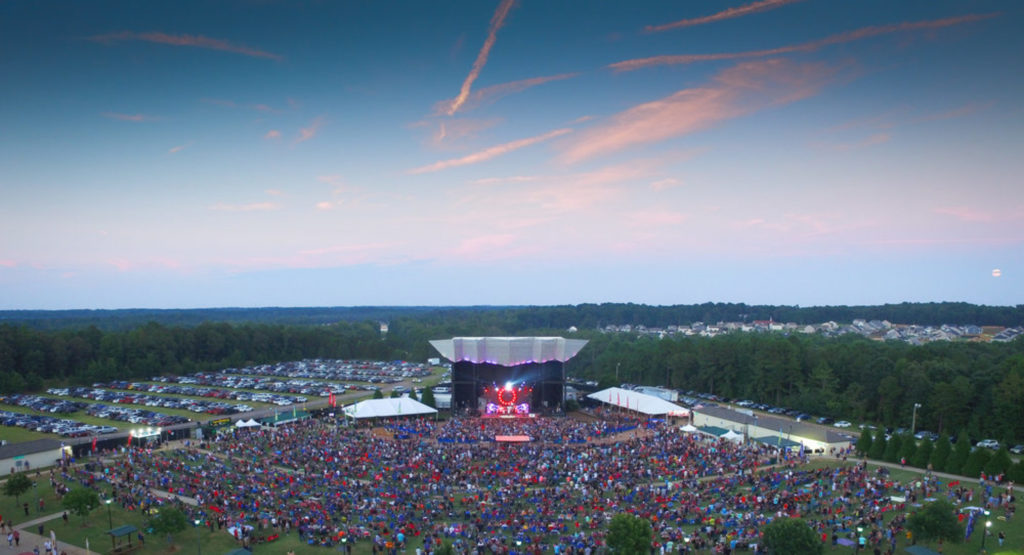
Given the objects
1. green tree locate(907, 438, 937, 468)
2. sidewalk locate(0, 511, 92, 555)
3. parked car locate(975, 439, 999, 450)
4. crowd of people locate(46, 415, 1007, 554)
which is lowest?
parked car locate(975, 439, 999, 450)

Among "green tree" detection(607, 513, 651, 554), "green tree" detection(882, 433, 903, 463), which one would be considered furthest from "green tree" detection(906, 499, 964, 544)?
"green tree" detection(882, 433, 903, 463)

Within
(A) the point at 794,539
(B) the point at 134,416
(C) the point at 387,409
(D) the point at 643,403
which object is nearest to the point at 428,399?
(C) the point at 387,409

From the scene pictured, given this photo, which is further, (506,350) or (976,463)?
(506,350)

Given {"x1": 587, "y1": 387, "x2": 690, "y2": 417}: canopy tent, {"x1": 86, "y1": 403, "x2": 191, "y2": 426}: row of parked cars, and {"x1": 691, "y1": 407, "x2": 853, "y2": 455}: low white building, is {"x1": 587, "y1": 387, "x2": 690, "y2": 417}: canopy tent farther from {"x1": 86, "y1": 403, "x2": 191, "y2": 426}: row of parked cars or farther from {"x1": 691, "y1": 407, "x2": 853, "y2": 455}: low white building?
{"x1": 86, "y1": 403, "x2": 191, "y2": 426}: row of parked cars

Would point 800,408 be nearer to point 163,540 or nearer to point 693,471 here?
point 693,471

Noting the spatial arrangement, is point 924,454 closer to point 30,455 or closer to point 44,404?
point 30,455
